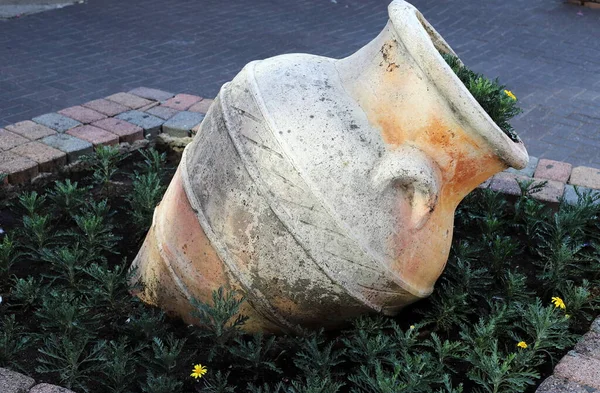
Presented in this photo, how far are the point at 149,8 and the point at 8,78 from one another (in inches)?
92.7

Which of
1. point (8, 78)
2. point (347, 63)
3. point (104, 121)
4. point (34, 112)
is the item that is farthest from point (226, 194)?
point (8, 78)

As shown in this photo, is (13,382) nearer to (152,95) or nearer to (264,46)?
(152,95)

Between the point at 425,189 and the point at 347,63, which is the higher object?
the point at 347,63

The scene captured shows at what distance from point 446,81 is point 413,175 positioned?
32 cm

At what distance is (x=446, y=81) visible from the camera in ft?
7.97

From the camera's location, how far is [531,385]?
8.96ft

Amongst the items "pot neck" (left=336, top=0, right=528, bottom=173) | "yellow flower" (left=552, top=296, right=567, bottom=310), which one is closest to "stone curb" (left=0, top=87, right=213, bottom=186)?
"pot neck" (left=336, top=0, right=528, bottom=173)

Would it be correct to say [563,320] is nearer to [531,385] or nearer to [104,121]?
[531,385]

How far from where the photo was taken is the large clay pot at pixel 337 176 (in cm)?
251

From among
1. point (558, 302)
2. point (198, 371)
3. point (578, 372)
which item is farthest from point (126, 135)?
point (578, 372)

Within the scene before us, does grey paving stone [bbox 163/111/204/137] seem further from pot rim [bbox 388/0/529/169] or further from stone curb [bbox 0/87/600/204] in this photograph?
pot rim [bbox 388/0/529/169]

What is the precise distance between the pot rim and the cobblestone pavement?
3.02m

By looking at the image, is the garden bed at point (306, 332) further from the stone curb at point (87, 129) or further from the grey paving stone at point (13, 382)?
the stone curb at point (87, 129)

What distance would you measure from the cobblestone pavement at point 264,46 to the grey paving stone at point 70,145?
55.9 inches
